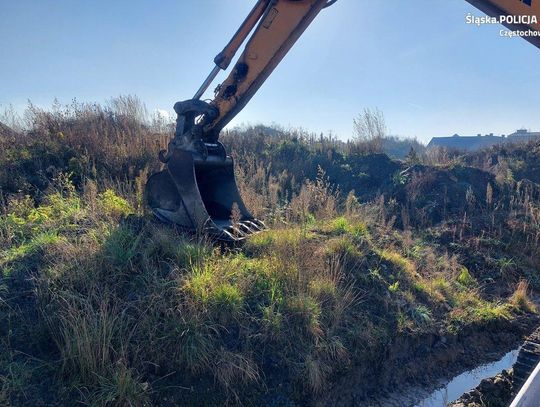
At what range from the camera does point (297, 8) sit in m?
5.03

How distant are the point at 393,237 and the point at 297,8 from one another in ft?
12.7

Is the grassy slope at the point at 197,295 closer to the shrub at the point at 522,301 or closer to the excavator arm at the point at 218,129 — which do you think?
the shrub at the point at 522,301

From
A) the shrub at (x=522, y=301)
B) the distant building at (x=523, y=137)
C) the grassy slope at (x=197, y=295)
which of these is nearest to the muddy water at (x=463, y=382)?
the grassy slope at (x=197, y=295)

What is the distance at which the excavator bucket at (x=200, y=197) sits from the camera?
504 centimetres

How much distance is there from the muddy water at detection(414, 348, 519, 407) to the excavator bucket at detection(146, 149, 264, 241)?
2639mm

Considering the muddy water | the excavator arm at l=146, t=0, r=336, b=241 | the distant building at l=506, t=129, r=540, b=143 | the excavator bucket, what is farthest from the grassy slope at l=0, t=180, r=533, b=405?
the distant building at l=506, t=129, r=540, b=143

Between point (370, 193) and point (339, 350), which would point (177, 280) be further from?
point (370, 193)

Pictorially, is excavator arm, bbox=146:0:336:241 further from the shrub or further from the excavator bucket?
the shrub

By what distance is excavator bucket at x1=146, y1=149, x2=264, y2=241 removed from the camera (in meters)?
5.04

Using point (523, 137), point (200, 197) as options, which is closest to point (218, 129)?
point (200, 197)

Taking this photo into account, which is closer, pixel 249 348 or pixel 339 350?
pixel 249 348

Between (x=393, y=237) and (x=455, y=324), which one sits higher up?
(x=393, y=237)

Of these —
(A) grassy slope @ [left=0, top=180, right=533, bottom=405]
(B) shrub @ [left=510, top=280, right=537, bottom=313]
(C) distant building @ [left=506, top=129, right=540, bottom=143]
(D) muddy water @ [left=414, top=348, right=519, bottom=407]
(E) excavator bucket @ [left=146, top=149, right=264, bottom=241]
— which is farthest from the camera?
(C) distant building @ [left=506, top=129, right=540, bottom=143]

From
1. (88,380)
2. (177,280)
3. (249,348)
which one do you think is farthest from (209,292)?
(88,380)
